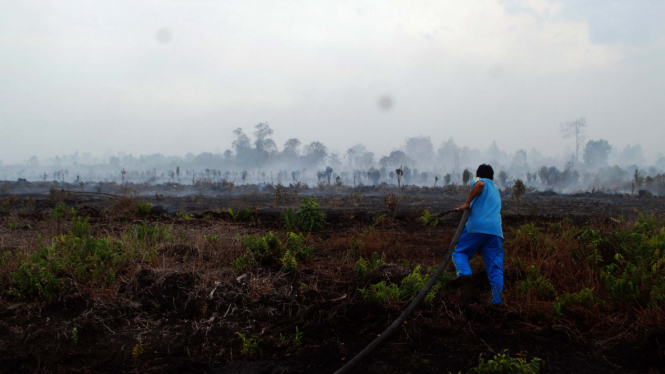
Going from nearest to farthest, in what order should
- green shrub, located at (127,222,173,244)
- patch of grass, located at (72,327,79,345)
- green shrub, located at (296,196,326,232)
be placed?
1. patch of grass, located at (72,327,79,345)
2. green shrub, located at (127,222,173,244)
3. green shrub, located at (296,196,326,232)

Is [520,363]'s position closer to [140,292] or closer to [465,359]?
[465,359]

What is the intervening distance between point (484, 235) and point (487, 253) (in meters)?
0.23

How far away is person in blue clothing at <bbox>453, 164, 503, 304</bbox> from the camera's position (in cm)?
391

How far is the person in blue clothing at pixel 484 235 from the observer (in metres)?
3.91

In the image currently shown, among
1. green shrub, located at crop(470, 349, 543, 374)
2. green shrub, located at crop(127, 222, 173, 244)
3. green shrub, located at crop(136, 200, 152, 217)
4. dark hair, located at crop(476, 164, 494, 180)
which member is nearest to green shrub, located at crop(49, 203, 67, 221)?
green shrub, located at crop(136, 200, 152, 217)

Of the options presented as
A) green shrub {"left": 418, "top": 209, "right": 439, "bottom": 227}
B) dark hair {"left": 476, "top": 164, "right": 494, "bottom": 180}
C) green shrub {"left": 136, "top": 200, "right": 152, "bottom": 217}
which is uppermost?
dark hair {"left": 476, "top": 164, "right": 494, "bottom": 180}

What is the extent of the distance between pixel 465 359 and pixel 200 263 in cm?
319

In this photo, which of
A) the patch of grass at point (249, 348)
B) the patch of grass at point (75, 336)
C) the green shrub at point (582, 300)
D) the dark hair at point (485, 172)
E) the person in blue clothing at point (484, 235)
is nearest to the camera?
the patch of grass at point (249, 348)

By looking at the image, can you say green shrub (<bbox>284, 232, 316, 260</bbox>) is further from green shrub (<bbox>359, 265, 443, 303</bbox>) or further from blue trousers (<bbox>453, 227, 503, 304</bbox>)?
blue trousers (<bbox>453, 227, 503, 304</bbox>)

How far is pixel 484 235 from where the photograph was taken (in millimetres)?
3955

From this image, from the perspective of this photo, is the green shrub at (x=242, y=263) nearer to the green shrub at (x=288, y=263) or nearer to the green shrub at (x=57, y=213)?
the green shrub at (x=288, y=263)

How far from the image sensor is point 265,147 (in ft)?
252

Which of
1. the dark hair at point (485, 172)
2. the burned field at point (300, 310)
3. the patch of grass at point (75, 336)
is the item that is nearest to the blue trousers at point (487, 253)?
the burned field at point (300, 310)

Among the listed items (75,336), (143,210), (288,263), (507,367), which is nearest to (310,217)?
(288,263)
